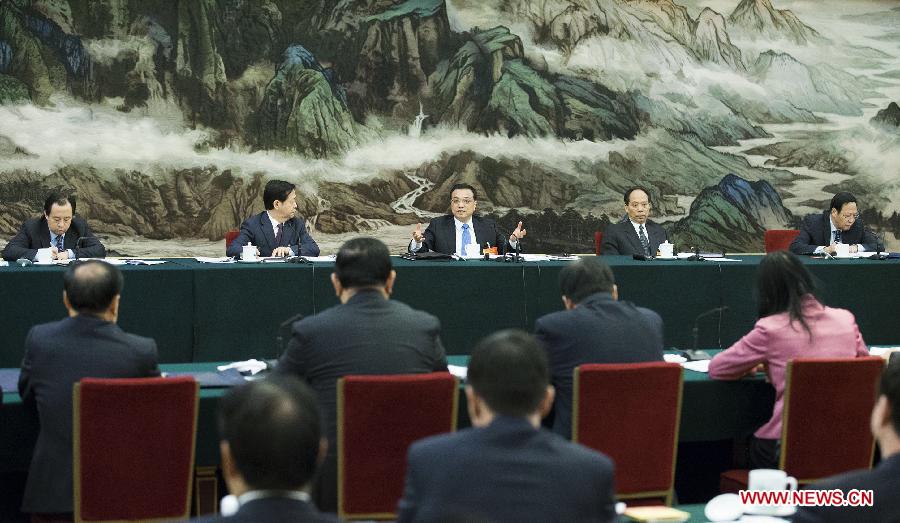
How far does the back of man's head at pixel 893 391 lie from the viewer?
1.81 meters

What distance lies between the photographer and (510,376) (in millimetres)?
1950

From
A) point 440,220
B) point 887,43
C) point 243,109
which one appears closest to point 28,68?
point 243,109

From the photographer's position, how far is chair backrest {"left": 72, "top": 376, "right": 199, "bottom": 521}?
306cm

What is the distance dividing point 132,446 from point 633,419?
5.16 feet

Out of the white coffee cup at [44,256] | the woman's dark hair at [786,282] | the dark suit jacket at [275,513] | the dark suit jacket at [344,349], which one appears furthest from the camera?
the white coffee cup at [44,256]

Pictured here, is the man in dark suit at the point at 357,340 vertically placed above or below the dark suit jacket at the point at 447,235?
below

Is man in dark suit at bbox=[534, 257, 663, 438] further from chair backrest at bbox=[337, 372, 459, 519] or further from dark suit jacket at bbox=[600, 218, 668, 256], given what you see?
dark suit jacket at bbox=[600, 218, 668, 256]

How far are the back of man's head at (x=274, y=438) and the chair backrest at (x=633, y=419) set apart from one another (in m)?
1.91

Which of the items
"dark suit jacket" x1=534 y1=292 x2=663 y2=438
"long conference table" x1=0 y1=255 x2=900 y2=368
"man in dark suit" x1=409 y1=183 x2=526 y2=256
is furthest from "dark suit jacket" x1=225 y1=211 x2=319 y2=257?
"dark suit jacket" x1=534 y1=292 x2=663 y2=438

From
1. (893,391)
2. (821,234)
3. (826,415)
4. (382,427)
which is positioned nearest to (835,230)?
(821,234)

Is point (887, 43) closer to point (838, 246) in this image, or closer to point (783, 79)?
point (783, 79)

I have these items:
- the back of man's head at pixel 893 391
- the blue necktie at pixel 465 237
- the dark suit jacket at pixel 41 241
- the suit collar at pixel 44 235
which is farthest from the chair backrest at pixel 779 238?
the back of man's head at pixel 893 391

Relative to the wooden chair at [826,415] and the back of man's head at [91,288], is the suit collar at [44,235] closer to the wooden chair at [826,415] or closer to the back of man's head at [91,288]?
the back of man's head at [91,288]

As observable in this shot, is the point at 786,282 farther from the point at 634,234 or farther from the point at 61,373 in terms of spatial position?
the point at 634,234
